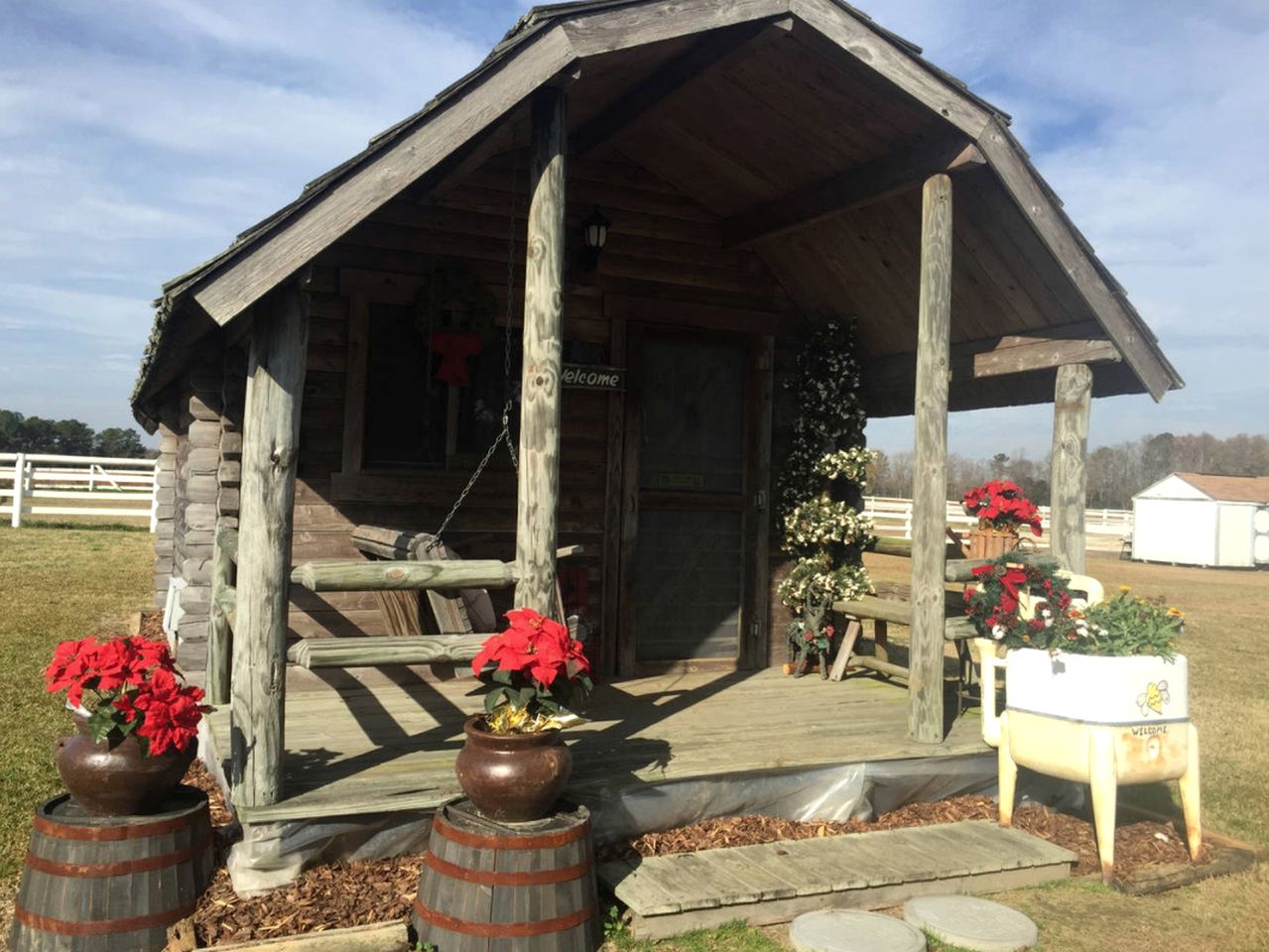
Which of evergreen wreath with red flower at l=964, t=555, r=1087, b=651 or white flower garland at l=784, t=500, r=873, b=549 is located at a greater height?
white flower garland at l=784, t=500, r=873, b=549

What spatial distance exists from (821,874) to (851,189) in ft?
14.1

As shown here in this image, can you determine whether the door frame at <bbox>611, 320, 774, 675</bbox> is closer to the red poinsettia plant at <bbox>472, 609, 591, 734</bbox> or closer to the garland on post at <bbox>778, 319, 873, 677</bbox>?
the garland on post at <bbox>778, 319, 873, 677</bbox>

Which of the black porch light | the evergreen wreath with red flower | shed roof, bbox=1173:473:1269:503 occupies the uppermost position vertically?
the black porch light

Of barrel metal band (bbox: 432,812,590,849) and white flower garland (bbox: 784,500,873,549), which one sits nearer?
barrel metal band (bbox: 432,812,590,849)

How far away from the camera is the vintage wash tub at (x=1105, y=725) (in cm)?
513

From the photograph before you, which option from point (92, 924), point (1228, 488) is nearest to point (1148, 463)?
point (1228, 488)

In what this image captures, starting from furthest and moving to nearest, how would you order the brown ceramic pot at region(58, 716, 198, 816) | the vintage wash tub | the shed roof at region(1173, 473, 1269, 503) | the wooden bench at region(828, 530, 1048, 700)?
the shed roof at region(1173, 473, 1269, 503), the wooden bench at region(828, 530, 1048, 700), the vintage wash tub, the brown ceramic pot at region(58, 716, 198, 816)

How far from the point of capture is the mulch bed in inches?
167

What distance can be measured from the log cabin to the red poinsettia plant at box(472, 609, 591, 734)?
0.67 meters

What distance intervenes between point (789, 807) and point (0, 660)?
7373 mm

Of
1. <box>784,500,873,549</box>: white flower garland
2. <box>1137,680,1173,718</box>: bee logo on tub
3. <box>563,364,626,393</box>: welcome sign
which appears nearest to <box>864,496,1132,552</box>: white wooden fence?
<box>784,500,873,549</box>: white flower garland

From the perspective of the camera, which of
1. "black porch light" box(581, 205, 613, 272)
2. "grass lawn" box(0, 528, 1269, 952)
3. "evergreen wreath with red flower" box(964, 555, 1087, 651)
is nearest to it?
"grass lawn" box(0, 528, 1269, 952)

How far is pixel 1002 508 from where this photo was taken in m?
7.87

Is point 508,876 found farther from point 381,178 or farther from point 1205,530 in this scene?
point 1205,530
